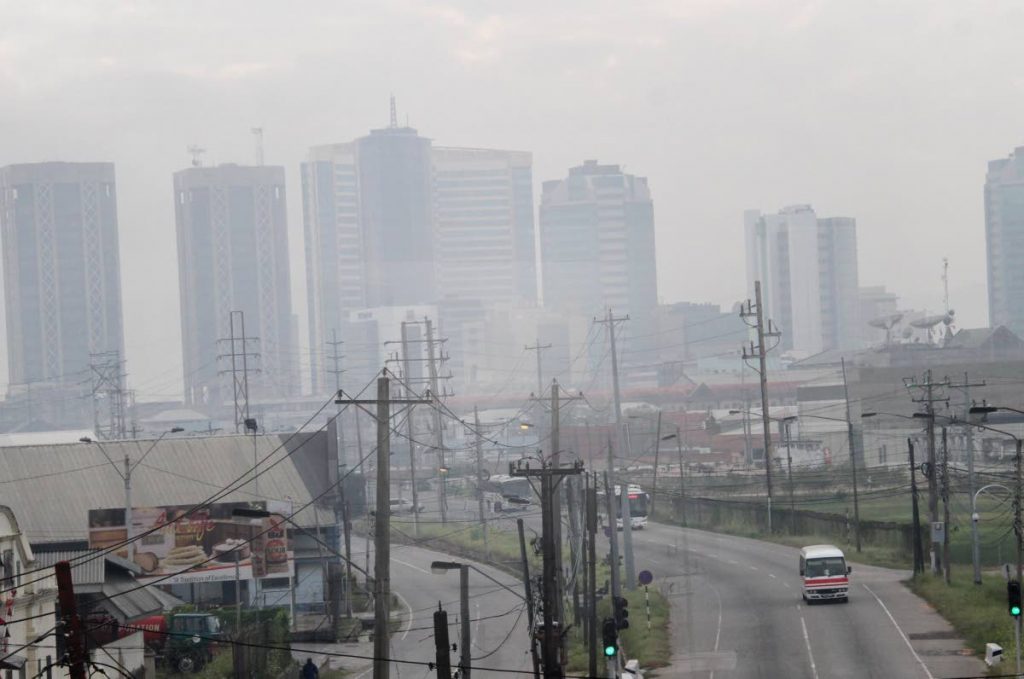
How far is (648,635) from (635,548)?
23.2 metres

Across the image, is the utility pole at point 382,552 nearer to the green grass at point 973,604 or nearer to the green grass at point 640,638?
the green grass at point 640,638

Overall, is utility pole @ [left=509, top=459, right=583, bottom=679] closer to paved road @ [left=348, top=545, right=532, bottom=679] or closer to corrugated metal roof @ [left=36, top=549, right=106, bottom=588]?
paved road @ [left=348, top=545, right=532, bottom=679]

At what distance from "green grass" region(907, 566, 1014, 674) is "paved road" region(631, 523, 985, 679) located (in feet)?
1.16

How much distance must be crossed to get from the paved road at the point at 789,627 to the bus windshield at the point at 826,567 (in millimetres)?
841

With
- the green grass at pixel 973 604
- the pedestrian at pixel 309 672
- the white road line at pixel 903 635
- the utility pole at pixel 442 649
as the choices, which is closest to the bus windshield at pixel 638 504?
the green grass at pixel 973 604

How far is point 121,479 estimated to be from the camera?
2176 inches

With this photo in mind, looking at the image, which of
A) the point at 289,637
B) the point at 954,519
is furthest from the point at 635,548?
the point at 289,637

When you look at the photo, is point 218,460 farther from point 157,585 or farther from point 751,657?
point 751,657

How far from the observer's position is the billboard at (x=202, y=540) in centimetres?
4856

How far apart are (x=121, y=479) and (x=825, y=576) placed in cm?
2526

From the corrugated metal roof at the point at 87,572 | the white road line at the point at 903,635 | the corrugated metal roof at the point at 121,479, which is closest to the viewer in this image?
the white road line at the point at 903,635

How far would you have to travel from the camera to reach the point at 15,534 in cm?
3388

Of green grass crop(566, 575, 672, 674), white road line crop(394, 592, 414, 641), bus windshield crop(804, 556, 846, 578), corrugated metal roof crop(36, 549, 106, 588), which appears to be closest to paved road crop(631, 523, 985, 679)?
green grass crop(566, 575, 672, 674)

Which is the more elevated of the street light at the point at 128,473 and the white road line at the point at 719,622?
the street light at the point at 128,473
